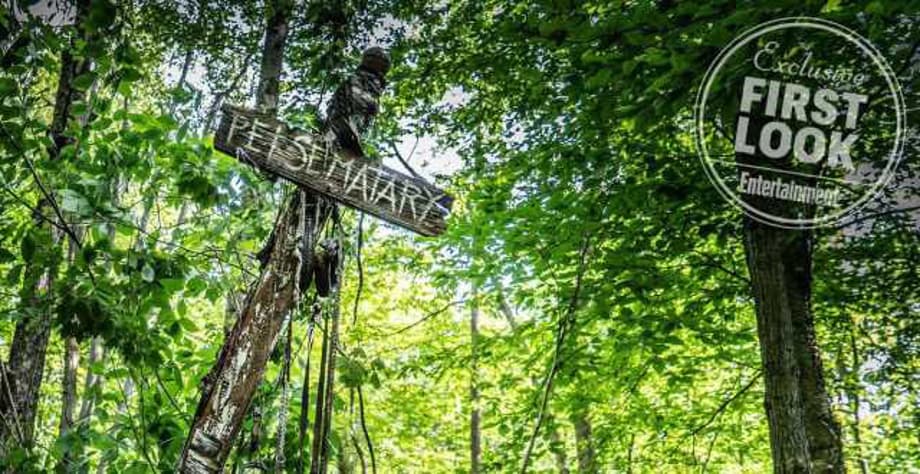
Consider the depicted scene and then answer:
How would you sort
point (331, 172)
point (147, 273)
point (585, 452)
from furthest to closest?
point (585, 452), point (147, 273), point (331, 172)

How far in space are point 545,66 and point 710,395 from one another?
447 centimetres

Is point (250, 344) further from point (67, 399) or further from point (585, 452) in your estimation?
point (585, 452)

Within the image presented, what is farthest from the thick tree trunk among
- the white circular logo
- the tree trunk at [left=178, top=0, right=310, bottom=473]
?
the tree trunk at [left=178, top=0, right=310, bottom=473]

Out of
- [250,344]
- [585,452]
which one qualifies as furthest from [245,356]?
[585,452]

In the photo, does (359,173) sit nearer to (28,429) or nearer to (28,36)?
(28,36)

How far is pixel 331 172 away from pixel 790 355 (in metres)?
3.30

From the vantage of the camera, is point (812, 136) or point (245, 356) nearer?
point (245, 356)

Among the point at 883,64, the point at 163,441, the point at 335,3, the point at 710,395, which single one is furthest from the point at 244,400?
the point at 710,395

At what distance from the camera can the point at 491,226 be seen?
17.0ft

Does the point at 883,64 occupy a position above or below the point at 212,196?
above

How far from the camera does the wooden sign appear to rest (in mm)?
1939

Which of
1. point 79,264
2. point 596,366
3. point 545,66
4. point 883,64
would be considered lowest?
point 79,264

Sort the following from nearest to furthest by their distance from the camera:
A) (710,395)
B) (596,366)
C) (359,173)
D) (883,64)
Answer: (359,173) → (883,64) → (596,366) → (710,395)

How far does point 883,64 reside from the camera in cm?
387
